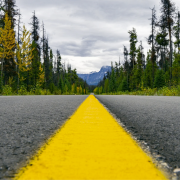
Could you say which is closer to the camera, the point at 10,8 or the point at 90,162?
the point at 90,162

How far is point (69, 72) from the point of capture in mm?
100688

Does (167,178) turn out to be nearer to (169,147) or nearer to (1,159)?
(169,147)

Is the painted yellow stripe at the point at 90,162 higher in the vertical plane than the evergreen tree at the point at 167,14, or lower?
lower

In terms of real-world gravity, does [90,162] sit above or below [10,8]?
below

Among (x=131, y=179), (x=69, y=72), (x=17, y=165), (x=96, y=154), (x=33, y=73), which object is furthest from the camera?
(x=69, y=72)

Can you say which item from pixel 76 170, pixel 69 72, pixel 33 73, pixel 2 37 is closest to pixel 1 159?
pixel 76 170

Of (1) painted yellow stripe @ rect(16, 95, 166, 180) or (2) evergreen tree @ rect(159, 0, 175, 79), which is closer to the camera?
(1) painted yellow stripe @ rect(16, 95, 166, 180)

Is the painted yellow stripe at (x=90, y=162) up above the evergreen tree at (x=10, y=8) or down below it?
below

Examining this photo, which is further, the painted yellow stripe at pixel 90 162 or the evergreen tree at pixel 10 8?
the evergreen tree at pixel 10 8

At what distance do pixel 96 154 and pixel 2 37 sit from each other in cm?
2212

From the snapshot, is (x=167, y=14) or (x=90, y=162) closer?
(x=90, y=162)

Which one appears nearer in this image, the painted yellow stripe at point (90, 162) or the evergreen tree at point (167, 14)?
the painted yellow stripe at point (90, 162)

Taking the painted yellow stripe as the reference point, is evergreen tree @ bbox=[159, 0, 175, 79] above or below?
above

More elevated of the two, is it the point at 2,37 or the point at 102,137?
the point at 2,37
